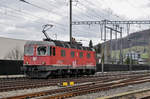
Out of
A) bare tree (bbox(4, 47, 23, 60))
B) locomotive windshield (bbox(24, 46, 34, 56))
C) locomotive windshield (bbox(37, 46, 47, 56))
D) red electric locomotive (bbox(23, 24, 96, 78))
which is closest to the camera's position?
red electric locomotive (bbox(23, 24, 96, 78))

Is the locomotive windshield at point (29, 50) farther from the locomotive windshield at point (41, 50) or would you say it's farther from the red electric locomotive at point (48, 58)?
the locomotive windshield at point (41, 50)

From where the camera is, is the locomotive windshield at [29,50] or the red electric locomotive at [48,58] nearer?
the red electric locomotive at [48,58]

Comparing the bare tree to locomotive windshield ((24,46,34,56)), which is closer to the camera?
locomotive windshield ((24,46,34,56))

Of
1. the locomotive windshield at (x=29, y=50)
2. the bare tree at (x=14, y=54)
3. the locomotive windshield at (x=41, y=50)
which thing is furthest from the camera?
the bare tree at (x=14, y=54)

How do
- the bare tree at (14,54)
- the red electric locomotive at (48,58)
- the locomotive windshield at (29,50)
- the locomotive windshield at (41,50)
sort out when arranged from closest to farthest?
the red electric locomotive at (48,58)
the locomotive windshield at (41,50)
the locomotive windshield at (29,50)
the bare tree at (14,54)

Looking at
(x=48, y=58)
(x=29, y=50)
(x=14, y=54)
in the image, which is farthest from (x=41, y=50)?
(x=14, y=54)

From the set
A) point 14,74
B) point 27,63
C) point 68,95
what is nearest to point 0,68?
point 14,74

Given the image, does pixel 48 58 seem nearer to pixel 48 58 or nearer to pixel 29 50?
pixel 48 58

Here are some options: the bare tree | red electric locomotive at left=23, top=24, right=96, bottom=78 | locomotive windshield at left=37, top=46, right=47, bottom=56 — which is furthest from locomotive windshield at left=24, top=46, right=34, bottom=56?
the bare tree

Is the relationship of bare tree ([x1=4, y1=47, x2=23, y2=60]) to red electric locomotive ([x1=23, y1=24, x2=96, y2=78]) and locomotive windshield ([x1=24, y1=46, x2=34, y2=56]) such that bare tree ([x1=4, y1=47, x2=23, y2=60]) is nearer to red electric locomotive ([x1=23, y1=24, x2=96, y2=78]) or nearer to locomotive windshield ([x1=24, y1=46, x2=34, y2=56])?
red electric locomotive ([x1=23, y1=24, x2=96, y2=78])

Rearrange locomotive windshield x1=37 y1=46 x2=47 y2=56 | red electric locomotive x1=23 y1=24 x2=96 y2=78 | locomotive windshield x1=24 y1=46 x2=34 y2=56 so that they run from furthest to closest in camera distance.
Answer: locomotive windshield x1=24 y1=46 x2=34 y2=56 < locomotive windshield x1=37 y1=46 x2=47 y2=56 < red electric locomotive x1=23 y1=24 x2=96 y2=78

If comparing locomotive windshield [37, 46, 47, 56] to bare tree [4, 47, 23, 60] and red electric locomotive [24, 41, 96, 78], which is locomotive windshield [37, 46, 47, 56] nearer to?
red electric locomotive [24, 41, 96, 78]

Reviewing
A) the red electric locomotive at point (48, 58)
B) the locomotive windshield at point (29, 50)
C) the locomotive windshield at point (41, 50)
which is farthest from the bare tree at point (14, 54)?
the locomotive windshield at point (41, 50)

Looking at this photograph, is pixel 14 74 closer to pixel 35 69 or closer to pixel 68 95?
pixel 35 69
